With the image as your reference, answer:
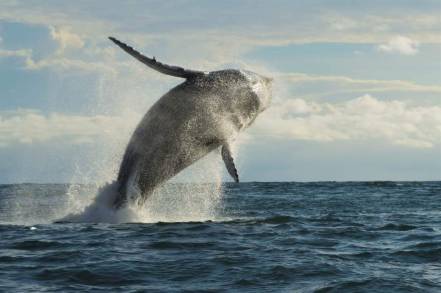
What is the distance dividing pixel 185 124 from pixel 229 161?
5.21 feet

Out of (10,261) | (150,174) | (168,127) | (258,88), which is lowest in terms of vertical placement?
(10,261)

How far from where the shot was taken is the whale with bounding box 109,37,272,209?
15.1 m

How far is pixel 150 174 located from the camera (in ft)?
51.5

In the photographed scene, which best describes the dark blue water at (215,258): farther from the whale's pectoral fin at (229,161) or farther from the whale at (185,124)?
the whale's pectoral fin at (229,161)

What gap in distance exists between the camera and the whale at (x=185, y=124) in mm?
15125

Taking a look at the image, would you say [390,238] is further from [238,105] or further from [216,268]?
[216,268]

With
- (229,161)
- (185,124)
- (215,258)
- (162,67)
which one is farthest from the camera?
(229,161)

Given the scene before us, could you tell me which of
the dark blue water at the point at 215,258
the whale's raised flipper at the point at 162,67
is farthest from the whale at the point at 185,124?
the dark blue water at the point at 215,258

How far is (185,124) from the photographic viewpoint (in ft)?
50.0

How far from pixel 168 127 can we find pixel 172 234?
2499 mm

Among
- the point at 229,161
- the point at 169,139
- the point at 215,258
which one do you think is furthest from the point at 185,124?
the point at 215,258

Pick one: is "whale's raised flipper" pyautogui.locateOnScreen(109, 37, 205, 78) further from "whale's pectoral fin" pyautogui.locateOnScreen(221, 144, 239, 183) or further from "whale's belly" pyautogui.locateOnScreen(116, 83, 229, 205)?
"whale's pectoral fin" pyautogui.locateOnScreen(221, 144, 239, 183)

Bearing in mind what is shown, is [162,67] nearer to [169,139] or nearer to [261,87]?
[169,139]

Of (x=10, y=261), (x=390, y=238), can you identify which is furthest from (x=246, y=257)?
(x=390, y=238)
